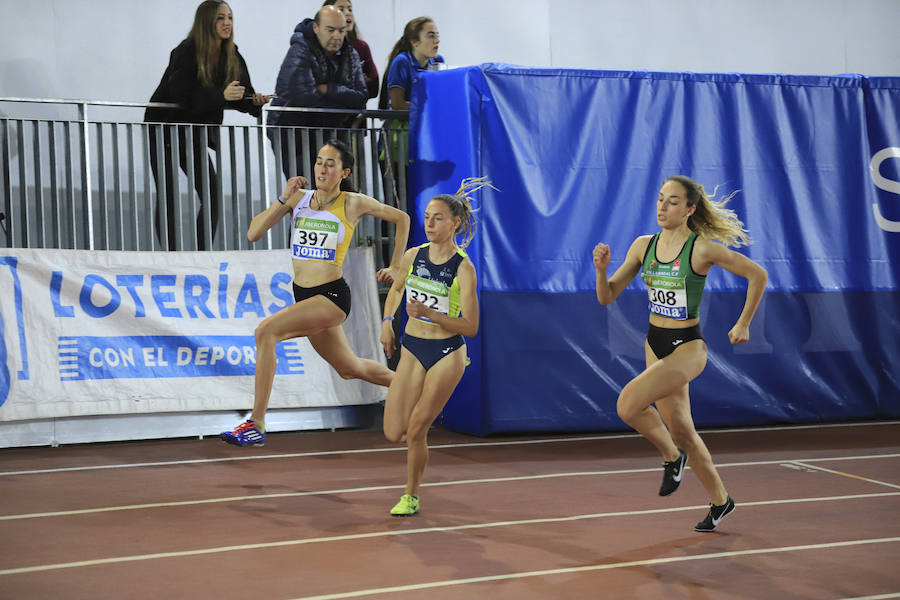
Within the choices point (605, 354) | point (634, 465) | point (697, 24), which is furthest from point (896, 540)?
point (697, 24)

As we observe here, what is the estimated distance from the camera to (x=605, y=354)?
9133mm

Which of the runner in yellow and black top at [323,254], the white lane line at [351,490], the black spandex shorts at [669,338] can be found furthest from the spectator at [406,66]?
the black spandex shorts at [669,338]

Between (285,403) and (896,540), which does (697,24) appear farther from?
(896,540)

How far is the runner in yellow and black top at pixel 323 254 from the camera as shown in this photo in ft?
24.7

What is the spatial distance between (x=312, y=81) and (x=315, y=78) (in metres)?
0.06

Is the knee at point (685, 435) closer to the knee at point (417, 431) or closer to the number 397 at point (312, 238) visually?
the knee at point (417, 431)

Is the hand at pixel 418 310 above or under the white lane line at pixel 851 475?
above

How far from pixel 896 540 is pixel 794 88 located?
5.29m

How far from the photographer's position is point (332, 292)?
7.70 metres

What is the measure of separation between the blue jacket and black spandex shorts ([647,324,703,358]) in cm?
482

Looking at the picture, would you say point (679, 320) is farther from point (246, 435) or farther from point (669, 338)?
point (246, 435)

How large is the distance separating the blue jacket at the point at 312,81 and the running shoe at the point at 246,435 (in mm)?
3480

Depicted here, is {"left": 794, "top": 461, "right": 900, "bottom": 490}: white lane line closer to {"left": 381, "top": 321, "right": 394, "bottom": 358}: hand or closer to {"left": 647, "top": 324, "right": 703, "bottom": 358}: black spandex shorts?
{"left": 647, "top": 324, "right": 703, "bottom": 358}: black spandex shorts

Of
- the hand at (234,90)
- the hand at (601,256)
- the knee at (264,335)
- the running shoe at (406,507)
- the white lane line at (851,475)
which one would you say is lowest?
the white lane line at (851,475)
